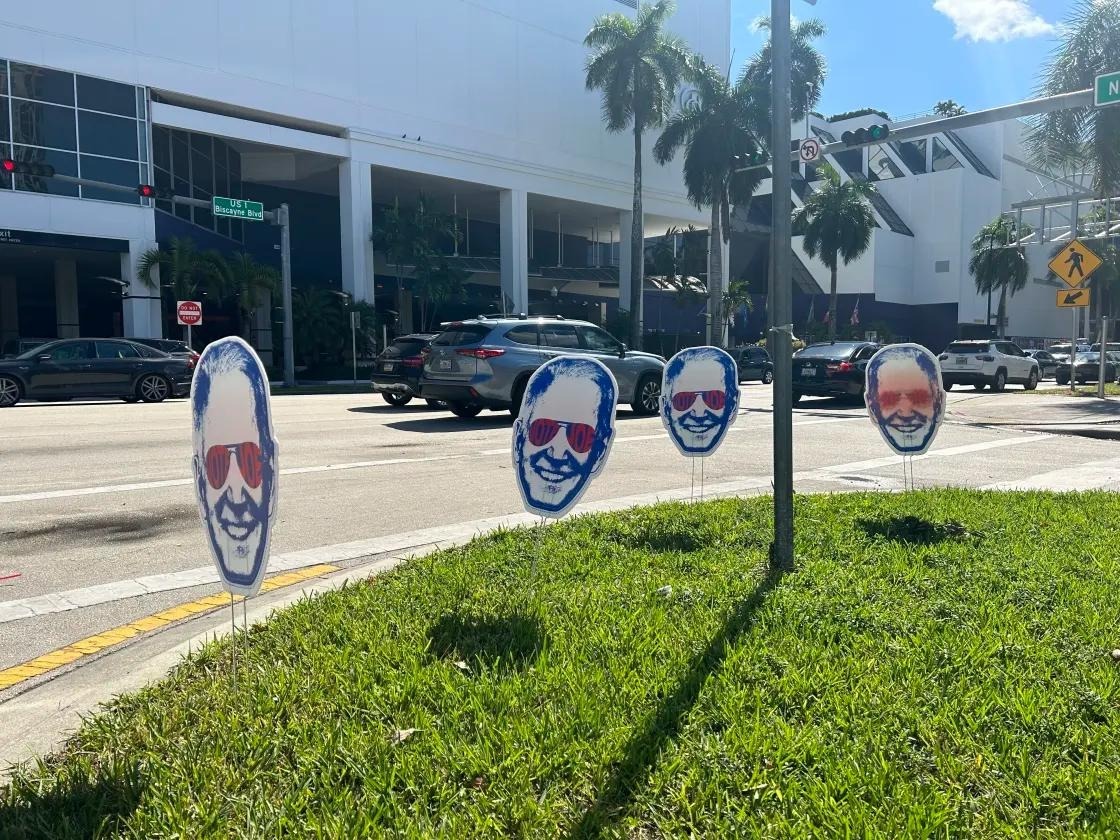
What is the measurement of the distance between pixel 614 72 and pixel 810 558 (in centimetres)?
4061

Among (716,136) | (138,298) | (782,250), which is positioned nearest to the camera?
(782,250)

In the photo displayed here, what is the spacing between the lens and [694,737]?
2.95 m

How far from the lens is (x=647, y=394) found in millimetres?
16234

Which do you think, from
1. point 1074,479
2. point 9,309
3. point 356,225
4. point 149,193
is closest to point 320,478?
point 1074,479

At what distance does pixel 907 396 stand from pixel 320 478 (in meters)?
5.83

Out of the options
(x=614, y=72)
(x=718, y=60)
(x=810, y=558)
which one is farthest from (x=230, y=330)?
(x=810, y=558)

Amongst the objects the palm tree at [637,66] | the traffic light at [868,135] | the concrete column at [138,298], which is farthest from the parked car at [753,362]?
the concrete column at [138,298]

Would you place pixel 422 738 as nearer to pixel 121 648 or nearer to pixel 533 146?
pixel 121 648

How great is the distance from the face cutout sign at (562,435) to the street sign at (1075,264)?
1818cm

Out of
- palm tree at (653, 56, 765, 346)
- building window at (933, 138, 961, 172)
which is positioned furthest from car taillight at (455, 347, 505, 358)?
building window at (933, 138, 961, 172)

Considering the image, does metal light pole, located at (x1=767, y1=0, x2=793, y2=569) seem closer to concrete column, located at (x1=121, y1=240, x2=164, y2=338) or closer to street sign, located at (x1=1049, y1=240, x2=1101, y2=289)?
street sign, located at (x1=1049, y1=240, x2=1101, y2=289)

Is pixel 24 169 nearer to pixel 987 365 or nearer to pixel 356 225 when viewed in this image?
pixel 356 225

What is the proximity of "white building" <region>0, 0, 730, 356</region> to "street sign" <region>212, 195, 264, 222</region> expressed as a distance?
5.37 m

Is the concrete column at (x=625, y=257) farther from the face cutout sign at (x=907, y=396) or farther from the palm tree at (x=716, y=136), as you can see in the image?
the face cutout sign at (x=907, y=396)
